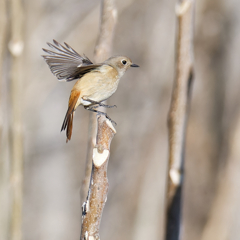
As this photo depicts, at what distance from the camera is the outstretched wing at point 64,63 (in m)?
0.95

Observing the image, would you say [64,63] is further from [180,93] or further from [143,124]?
[143,124]

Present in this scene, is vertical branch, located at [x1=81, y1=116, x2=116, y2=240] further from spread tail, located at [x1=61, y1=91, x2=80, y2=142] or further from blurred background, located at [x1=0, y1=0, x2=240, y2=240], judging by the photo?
blurred background, located at [x1=0, y1=0, x2=240, y2=240]

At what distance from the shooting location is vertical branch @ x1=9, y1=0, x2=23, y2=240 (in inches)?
39.9

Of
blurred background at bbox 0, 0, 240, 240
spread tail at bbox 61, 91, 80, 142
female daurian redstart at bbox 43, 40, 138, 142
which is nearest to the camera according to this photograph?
spread tail at bbox 61, 91, 80, 142

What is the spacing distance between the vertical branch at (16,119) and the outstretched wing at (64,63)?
0.12 m

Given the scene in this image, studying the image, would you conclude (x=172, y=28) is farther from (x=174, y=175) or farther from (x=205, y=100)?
(x=174, y=175)

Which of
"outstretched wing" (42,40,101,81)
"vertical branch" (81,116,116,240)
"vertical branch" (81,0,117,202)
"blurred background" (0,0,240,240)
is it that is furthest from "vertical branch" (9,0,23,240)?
"blurred background" (0,0,240,240)

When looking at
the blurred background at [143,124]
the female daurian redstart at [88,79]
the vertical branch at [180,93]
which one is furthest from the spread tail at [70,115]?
the blurred background at [143,124]

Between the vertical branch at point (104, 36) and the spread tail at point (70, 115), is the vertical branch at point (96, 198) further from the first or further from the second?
the vertical branch at point (104, 36)

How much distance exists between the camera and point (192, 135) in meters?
3.04

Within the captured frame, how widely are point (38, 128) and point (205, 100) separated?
1587 millimetres

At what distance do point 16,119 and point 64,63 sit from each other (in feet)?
0.80

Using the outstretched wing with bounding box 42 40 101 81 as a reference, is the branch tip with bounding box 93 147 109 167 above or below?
below

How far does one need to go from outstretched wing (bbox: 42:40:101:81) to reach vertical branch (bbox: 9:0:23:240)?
117 millimetres
